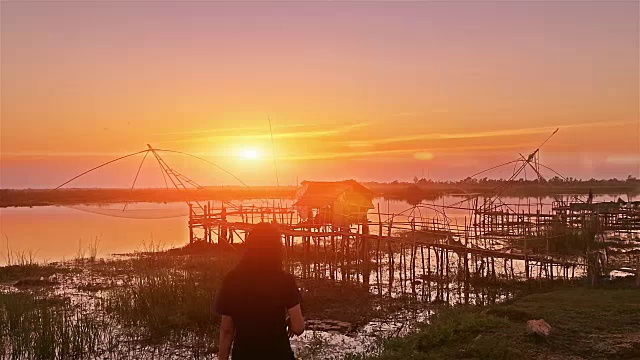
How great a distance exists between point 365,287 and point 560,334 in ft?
20.8

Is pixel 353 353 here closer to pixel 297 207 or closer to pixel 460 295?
pixel 460 295

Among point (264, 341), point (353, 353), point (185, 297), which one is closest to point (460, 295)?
point (353, 353)

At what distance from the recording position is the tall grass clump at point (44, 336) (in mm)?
7519

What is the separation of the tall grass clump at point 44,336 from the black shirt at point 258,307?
559cm

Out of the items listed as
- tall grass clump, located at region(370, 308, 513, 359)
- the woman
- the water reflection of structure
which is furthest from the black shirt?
the water reflection of structure

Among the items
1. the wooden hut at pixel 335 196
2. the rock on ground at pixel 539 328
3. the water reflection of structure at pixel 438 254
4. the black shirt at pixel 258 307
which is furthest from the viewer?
the wooden hut at pixel 335 196

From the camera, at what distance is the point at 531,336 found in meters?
6.66

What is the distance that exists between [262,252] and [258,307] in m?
0.31

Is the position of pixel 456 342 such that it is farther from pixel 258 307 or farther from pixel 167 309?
pixel 167 309

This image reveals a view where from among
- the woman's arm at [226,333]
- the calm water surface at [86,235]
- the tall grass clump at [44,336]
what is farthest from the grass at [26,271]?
the woman's arm at [226,333]

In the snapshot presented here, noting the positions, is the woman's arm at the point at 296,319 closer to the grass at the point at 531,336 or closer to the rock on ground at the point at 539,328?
Result: the grass at the point at 531,336

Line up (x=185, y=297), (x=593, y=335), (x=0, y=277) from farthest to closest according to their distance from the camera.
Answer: (x=0, y=277) → (x=185, y=297) → (x=593, y=335)

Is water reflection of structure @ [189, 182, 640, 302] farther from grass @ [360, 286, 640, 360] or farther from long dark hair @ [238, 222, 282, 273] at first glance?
long dark hair @ [238, 222, 282, 273]

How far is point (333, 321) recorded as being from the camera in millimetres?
9781
